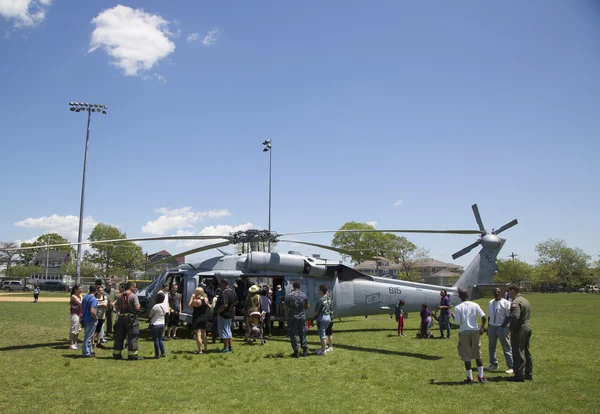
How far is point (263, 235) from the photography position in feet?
47.7

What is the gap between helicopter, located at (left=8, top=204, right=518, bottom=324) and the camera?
1448 centimetres

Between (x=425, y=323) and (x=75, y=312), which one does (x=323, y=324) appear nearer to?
(x=425, y=323)

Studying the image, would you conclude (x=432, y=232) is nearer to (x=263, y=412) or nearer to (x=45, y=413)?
(x=263, y=412)

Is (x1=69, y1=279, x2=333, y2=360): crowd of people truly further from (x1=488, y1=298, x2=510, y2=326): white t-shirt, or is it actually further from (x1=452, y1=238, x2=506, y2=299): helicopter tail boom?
(x1=452, y1=238, x2=506, y2=299): helicopter tail boom

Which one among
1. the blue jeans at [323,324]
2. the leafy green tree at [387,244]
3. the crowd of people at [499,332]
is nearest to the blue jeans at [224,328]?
the blue jeans at [323,324]

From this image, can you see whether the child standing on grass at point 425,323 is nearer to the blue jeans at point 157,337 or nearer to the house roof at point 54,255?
the blue jeans at point 157,337

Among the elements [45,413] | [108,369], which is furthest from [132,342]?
[45,413]

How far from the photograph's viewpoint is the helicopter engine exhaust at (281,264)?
1479cm

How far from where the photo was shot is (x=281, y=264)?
590 inches

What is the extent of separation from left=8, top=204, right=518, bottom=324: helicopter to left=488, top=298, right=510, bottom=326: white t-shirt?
4957 millimetres

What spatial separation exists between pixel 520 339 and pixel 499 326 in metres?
0.78

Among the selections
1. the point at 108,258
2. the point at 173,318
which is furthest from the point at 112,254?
the point at 173,318

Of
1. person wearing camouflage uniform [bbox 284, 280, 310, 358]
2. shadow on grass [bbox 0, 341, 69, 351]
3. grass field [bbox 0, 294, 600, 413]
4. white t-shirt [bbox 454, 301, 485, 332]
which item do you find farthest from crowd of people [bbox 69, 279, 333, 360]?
white t-shirt [bbox 454, 301, 485, 332]

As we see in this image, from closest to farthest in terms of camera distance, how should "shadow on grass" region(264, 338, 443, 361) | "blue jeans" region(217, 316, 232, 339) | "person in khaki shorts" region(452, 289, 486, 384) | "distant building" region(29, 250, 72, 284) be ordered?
"person in khaki shorts" region(452, 289, 486, 384), "shadow on grass" region(264, 338, 443, 361), "blue jeans" region(217, 316, 232, 339), "distant building" region(29, 250, 72, 284)
